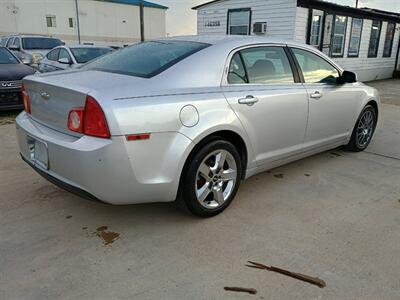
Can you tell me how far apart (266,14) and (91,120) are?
1147cm

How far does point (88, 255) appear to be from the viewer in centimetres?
255

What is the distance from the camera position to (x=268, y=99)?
3.32 metres

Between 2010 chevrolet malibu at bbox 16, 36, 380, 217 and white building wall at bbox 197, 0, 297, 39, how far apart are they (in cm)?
864

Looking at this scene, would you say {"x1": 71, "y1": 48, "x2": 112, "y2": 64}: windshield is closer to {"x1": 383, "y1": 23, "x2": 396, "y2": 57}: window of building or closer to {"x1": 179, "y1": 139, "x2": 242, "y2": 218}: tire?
{"x1": 179, "y1": 139, "x2": 242, "y2": 218}: tire

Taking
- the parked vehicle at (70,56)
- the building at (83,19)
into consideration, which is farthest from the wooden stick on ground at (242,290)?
the building at (83,19)

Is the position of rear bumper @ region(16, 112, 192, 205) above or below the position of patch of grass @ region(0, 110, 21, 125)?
above

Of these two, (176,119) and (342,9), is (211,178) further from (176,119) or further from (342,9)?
(342,9)

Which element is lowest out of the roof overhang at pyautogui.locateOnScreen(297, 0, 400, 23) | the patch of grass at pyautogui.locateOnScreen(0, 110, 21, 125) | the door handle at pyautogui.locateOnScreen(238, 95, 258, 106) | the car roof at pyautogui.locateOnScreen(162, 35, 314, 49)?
the patch of grass at pyautogui.locateOnScreen(0, 110, 21, 125)

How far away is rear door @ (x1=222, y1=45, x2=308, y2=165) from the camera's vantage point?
3.13 metres

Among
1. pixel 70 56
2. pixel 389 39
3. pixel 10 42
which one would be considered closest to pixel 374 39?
pixel 389 39

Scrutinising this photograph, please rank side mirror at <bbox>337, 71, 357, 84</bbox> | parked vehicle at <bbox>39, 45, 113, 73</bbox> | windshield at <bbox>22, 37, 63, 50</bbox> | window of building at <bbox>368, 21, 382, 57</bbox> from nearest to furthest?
side mirror at <bbox>337, 71, 357, 84</bbox>, parked vehicle at <bbox>39, 45, 113, 73</bbox>, windshield at <bbox>22, 37, 63, 50</bbox>, window of building at <bbox>368, 21, 382, 57</bbox>

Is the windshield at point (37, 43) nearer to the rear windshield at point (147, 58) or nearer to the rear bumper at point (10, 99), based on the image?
the rear bumper at point (10, 99)

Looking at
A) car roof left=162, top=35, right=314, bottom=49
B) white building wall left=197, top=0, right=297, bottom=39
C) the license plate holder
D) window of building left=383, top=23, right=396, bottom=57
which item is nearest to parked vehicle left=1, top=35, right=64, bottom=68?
white building wall left=197, top=0, right=297, bottom=39

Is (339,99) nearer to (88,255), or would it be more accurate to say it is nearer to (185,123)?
(185,123)
